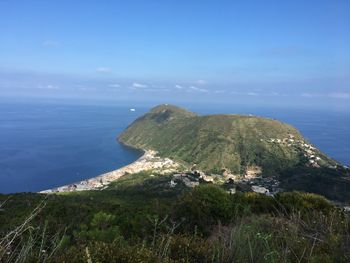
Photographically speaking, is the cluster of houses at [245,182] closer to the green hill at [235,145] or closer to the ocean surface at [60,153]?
the green hill at [235,145]

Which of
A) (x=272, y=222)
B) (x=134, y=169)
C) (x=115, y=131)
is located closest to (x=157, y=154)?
(x=134, y=169)

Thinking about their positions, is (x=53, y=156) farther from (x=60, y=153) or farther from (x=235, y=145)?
(x=235, y=145)

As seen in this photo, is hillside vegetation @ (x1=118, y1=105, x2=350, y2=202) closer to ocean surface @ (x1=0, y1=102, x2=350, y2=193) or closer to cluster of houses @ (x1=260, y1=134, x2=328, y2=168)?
cluster of houses @ (x1=260, y1=134, x2=328, y2=168)

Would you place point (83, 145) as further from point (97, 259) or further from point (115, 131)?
point (97, 259)

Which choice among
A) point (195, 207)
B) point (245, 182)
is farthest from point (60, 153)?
point (195, 207)

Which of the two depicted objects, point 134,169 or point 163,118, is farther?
point 163,118

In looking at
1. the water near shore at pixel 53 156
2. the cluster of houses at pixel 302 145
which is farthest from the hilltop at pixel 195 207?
the water near shore at pixel 53 156

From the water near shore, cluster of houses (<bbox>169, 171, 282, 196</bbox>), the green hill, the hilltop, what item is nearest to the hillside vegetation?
the green hill
